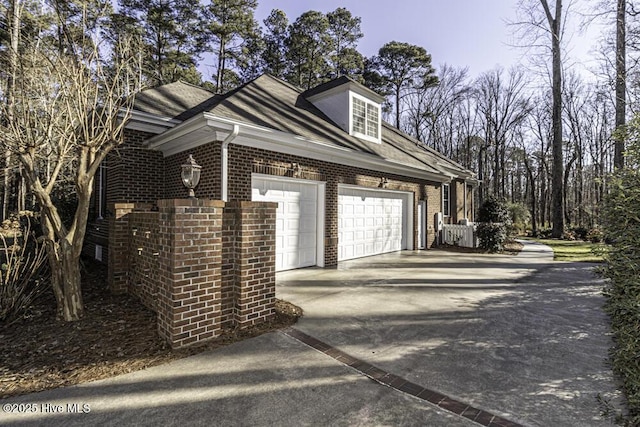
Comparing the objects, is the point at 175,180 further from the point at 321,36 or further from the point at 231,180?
the point at 321,36

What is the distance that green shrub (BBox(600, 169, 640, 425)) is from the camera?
2.18m

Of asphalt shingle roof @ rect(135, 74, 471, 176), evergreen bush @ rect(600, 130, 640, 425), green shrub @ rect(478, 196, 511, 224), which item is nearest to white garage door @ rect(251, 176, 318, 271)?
asphalt shingle roof @ rect(135, 74, 471, 176)

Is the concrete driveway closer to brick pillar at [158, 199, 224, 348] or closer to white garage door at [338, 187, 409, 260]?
brick pillar at [158, 199, 224, 348]

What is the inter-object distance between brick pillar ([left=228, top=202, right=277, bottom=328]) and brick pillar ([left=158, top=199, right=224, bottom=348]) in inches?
11.3

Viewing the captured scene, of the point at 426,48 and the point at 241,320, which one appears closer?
the point at 241,320

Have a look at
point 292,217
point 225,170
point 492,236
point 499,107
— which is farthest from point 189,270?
point 499,107

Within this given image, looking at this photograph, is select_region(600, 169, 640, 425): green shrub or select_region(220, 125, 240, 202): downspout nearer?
select_region(600, 169, 640, 425): green shrub

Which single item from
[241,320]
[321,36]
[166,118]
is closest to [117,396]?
[241,320]

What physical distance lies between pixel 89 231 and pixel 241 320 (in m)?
8.10

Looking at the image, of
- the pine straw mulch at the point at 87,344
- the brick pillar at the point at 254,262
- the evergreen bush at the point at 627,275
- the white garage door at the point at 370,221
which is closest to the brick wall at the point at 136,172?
the pine straw mulch at the point at 87,344

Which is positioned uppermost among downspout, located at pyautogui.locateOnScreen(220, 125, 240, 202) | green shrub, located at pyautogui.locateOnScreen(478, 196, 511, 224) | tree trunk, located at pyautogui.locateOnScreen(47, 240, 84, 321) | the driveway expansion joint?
downspout, located at pyautogui.locateOnScreen(220, 125, 240, 202)

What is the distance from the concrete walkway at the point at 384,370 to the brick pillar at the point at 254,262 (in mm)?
442

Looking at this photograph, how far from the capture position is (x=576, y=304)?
5387 mm

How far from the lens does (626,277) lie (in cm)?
238
